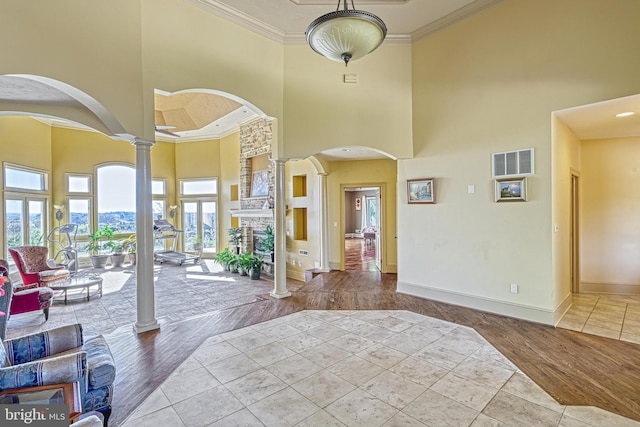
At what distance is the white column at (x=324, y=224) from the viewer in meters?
8.23

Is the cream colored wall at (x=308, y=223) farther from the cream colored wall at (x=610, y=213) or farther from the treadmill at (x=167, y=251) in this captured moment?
the cream colored wall at (x=610, y=213)

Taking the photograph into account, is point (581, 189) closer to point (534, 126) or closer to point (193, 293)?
point (534, 126)

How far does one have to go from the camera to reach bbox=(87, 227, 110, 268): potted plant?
1005cm

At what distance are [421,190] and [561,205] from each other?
198 centimetres

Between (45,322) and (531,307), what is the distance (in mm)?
7486

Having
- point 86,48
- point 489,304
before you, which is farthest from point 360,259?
point 86,48

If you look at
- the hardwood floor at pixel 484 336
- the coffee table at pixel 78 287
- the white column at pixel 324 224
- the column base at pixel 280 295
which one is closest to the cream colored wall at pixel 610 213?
the hardwood floor at pixel 484 336

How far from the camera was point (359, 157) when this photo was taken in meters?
7.70

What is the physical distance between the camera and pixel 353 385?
2.84 m

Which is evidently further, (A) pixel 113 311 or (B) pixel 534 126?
(A) pixel 113 311

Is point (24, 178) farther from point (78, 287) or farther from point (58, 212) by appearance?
point (78, 287)

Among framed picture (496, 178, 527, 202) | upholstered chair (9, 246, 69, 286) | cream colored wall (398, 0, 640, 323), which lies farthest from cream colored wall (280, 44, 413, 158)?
upholstered chair (9, 246, 69, 286)

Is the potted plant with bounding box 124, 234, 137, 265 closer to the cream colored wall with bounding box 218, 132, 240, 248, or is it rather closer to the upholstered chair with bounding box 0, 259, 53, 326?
the cream colored wall with bounding box 218, 132, 240, 248

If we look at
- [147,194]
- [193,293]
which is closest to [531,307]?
[147,194]
